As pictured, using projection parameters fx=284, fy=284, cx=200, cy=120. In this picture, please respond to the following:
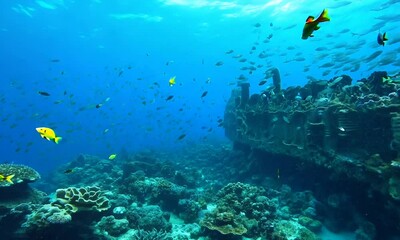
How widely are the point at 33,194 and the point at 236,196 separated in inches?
290

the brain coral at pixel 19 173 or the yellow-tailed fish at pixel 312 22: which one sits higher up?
the yellow-tailed fish at pixel 312 22

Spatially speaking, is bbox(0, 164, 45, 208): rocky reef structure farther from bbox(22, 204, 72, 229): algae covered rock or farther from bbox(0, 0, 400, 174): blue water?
bbox(0, 0, 400, 174): blue water

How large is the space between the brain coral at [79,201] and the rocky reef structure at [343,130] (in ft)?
25.8

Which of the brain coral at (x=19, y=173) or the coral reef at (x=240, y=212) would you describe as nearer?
the coral reef at (x=240, y=212)

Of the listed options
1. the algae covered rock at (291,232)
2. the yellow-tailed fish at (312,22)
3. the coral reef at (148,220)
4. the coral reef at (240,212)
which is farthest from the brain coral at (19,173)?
the yellow-tailed fish at (312,22)

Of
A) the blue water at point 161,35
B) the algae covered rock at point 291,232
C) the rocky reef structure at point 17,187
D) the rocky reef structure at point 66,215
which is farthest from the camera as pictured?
the blue water at point 161,35

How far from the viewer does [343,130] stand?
9945 mm

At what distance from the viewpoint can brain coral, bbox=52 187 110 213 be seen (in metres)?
7.73

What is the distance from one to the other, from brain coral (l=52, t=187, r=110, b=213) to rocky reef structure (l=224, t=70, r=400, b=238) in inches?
310

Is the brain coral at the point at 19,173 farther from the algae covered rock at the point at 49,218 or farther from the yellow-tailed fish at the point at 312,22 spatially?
the yellow-tailed fish at the point at 312,22

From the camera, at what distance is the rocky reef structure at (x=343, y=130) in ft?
28.2

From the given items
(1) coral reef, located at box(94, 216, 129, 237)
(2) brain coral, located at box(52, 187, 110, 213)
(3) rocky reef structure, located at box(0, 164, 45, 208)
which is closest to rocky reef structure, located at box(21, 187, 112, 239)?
(2) brain coral, located at box(52, 187, 110, 213)

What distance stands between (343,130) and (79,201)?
8.80m

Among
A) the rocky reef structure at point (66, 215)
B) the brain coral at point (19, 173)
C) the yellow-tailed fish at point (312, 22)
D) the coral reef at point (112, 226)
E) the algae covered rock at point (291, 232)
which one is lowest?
the algae covered rock at point (291, 232)
